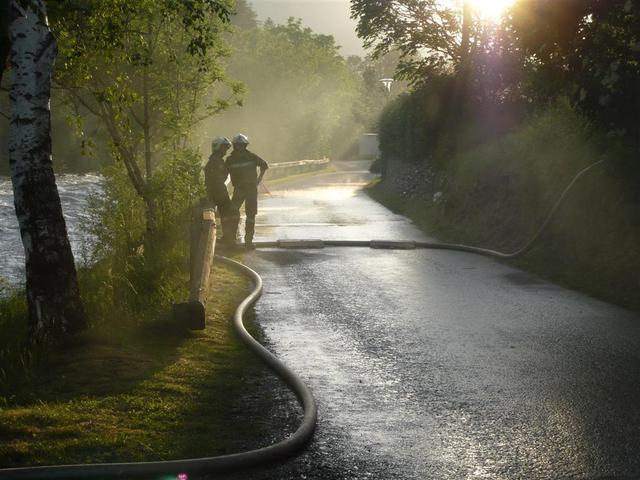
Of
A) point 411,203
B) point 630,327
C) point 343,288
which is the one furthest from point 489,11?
point 630,327

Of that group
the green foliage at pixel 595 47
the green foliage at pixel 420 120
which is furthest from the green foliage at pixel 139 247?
the green foliage at pixel 420 120

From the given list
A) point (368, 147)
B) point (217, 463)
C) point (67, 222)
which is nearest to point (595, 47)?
point (217, 463)

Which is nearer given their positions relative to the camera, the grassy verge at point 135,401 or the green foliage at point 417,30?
the grassy verge at point 135,401

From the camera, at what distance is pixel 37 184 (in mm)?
7691

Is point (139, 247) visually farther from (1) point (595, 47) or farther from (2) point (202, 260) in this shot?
(1) point (595, 47)

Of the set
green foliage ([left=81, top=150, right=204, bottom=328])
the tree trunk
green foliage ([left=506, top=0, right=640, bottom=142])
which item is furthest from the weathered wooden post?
green foliage ([left=506, top=0, right=640, bottom=142])

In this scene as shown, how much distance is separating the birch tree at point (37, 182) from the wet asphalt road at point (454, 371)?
6.79 ft

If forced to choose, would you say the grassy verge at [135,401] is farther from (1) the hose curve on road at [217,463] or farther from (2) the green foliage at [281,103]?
(2) the green foliage at [281,103]

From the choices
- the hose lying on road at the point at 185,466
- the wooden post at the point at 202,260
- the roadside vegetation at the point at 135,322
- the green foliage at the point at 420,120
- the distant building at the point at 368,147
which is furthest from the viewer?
the distant building at the point at 368,147

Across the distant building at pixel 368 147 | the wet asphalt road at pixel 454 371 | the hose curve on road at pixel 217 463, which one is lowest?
the distant building at pixel 368 147

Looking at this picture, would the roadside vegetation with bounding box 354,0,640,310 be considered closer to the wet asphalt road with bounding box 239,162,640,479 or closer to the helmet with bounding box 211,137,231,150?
the wet asphalt road with bounding box 239,162,640,479

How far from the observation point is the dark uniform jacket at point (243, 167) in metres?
17.0

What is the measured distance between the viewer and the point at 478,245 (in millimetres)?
17703

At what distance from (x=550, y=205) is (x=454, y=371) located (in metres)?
9.50
